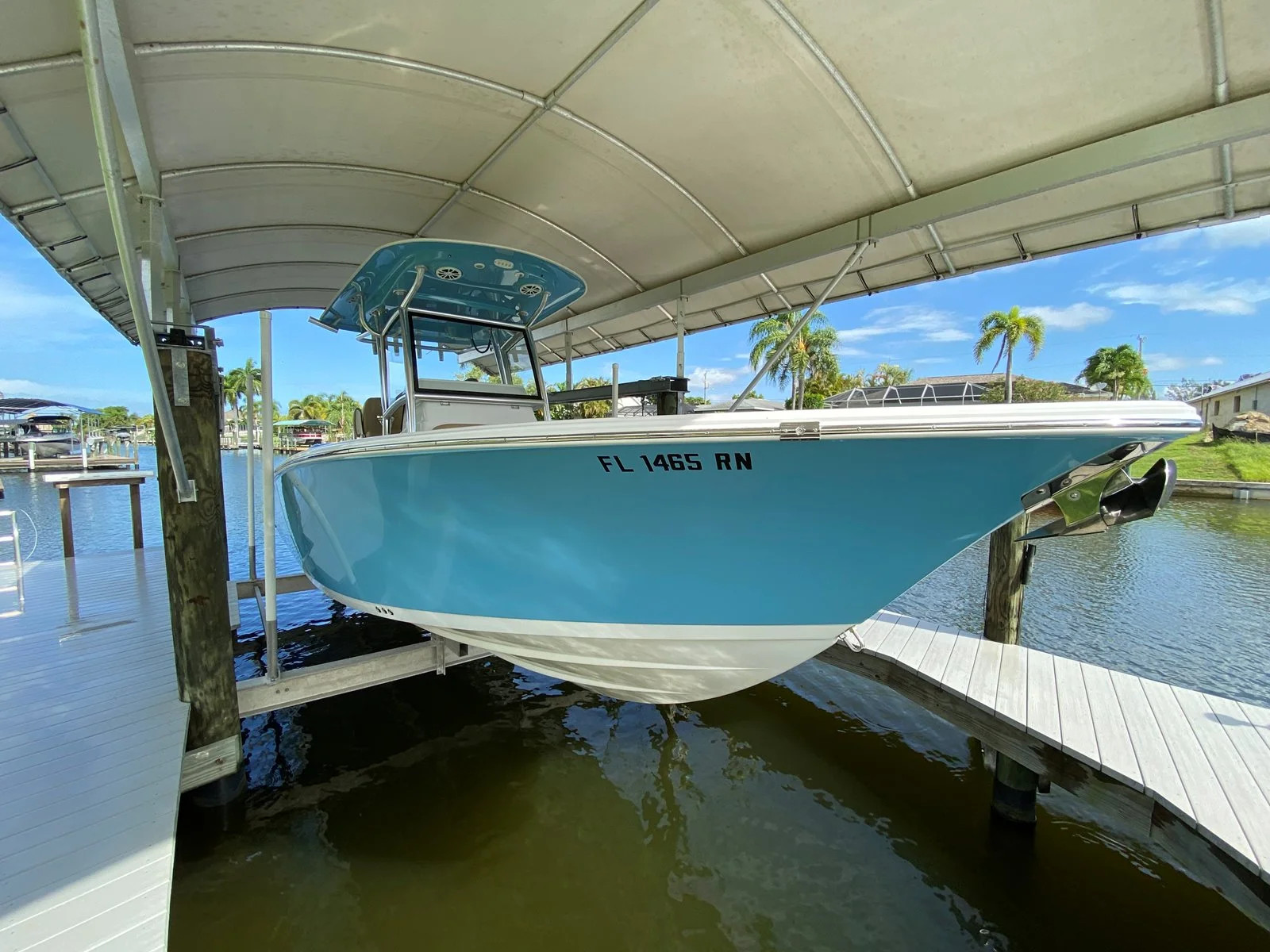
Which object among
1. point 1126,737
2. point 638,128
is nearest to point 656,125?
point 638,128

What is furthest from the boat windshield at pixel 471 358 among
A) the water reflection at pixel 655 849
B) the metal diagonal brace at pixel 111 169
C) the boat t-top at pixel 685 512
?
the water reflection at pixel 655 849

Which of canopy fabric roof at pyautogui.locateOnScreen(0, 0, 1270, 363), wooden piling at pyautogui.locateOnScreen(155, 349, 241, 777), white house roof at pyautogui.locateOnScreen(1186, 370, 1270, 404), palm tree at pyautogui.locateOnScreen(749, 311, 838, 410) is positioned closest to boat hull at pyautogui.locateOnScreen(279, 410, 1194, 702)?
wooden piling at pyautogui.locateOnScreen(155, 349, 241, 777)

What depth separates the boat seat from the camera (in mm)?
4418

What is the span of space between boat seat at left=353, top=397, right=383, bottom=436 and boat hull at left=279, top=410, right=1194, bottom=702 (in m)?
1.19

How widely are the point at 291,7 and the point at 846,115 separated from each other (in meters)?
2.52

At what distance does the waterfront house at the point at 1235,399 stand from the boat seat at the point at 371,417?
3899cm

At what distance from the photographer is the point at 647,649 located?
2.80m

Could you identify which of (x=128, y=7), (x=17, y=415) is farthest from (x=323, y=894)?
(x=17, y=415)

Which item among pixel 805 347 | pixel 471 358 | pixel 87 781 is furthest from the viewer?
pixel 805 347

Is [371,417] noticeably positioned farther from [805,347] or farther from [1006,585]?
[805,347]

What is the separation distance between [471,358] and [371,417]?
0.93 meters

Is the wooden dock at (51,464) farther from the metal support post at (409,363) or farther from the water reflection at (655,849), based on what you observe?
the metal support post at (409,363)

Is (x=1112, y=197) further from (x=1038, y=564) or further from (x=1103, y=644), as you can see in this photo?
(x=1038, y=564)

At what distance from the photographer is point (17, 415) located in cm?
4159
